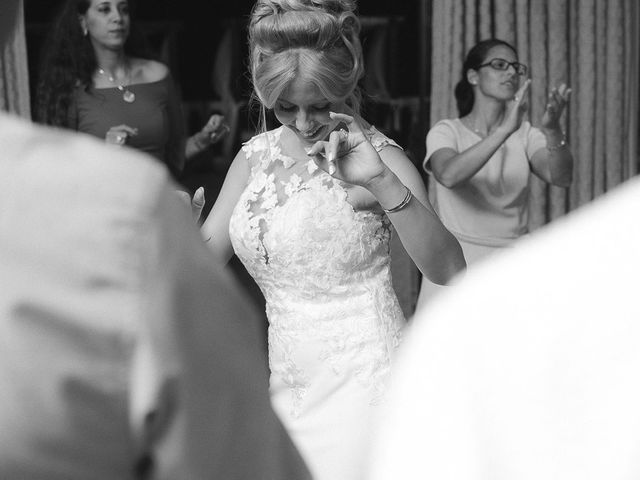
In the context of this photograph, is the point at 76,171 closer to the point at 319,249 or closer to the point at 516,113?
the point at 319,249

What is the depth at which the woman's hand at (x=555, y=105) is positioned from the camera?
369 cm

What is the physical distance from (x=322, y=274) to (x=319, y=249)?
6 centimetres

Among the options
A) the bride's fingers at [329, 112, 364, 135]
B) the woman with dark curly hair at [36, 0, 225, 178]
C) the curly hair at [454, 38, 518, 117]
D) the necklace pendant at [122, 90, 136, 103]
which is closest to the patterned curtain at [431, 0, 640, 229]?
the curly hair at [454, 38, 518, 117]

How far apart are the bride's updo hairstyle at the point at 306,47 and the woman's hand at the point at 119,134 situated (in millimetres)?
1320

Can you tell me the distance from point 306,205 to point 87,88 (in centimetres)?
184

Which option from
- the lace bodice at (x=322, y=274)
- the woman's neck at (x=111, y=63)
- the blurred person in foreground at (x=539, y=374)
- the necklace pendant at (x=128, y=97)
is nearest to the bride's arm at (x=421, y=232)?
the lace bodice at (x=322, y=274)

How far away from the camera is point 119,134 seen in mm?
3934

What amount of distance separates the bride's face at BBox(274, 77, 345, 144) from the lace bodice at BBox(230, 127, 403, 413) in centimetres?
11

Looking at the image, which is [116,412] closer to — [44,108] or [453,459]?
[453,459]

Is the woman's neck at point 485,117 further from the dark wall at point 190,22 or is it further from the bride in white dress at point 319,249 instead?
the dark wall at point 190,22

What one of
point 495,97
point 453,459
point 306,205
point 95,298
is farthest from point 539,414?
point 495,97

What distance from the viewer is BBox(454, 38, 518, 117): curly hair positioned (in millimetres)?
4227

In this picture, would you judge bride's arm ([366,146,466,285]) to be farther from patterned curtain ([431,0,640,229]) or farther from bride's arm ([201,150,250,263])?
patterned curtain ([431,0,640,229])

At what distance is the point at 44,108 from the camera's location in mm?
4234
